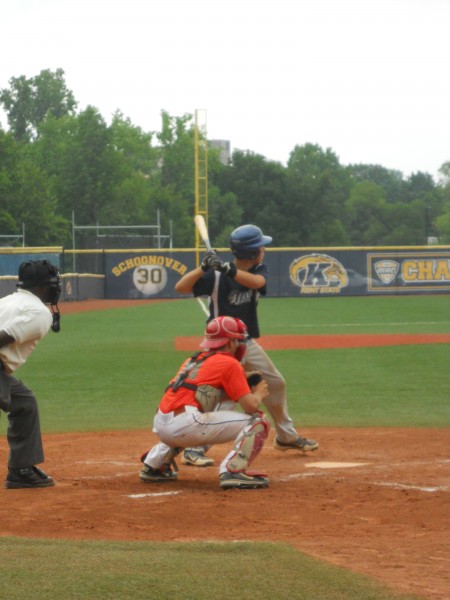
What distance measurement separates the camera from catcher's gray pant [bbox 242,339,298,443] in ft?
26.9

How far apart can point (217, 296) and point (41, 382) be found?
7887 millimetres

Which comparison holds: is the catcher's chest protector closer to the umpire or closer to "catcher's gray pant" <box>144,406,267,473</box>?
"catcher's gray pant" <box>144,406,267,473</box>

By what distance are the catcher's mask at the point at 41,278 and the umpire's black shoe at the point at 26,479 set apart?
105 centimetres

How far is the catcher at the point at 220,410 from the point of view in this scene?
281 inches

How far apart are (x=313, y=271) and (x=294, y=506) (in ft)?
124

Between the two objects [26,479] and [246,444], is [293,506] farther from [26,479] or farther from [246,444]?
[26,479]

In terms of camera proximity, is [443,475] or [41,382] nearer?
[443,475]

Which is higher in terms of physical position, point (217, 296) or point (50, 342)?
point (217, 296)

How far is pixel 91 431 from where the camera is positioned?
35.2 feet

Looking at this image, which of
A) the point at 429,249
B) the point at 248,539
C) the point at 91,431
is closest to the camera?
the point at 248,539

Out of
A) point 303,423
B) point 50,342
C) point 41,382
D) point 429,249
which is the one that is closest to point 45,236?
point 429,249

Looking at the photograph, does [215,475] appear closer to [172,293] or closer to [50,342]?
[50,342]

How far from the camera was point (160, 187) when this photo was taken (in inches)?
3588

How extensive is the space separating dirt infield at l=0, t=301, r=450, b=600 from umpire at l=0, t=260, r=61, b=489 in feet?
0.64
